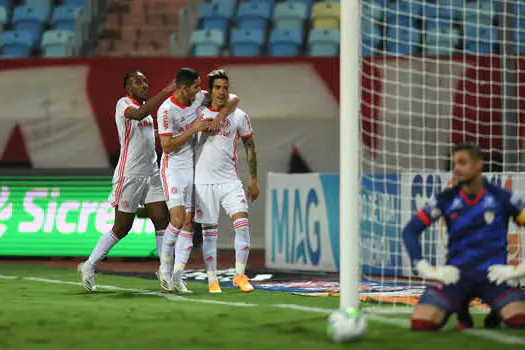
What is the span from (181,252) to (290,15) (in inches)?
349

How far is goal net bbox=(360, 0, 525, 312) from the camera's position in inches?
376

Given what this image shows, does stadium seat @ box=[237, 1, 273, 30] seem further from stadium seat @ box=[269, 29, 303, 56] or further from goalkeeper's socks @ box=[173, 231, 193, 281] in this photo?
goalkeeper's socks @ box=[173, 231, 193, 281]

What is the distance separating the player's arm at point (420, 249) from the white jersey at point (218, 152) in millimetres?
3038

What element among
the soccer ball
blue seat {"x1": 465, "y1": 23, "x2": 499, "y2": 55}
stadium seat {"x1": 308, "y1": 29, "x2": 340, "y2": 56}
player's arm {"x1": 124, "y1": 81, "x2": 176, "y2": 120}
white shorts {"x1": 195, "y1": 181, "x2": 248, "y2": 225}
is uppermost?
stadium seat {"x1": 308, "y1": 29, "x2": 340, "y2": 56}

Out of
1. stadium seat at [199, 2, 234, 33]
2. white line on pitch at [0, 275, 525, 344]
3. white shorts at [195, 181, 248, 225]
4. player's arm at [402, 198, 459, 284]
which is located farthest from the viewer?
stadium seat at [199, 2, 234, 33]

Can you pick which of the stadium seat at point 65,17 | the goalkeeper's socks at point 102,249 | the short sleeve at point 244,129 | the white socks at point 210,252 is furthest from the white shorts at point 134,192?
the stadium seat at point 65,17

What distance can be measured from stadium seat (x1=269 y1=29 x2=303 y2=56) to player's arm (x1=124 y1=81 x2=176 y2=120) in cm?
771

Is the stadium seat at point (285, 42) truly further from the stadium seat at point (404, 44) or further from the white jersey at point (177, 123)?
the white jersey at point (177, 123)

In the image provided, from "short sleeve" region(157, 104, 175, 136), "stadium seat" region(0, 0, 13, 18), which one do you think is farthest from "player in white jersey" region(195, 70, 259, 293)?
"stadium seat" region(0, 0, 13, 18)

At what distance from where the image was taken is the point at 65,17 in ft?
56.4

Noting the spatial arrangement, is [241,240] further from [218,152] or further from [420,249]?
[420,249]

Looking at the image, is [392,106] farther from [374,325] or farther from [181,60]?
[374,325]

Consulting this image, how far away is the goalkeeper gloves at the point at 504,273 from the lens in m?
5.75

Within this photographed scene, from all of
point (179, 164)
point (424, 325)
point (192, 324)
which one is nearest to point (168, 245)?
point (179, 164)
